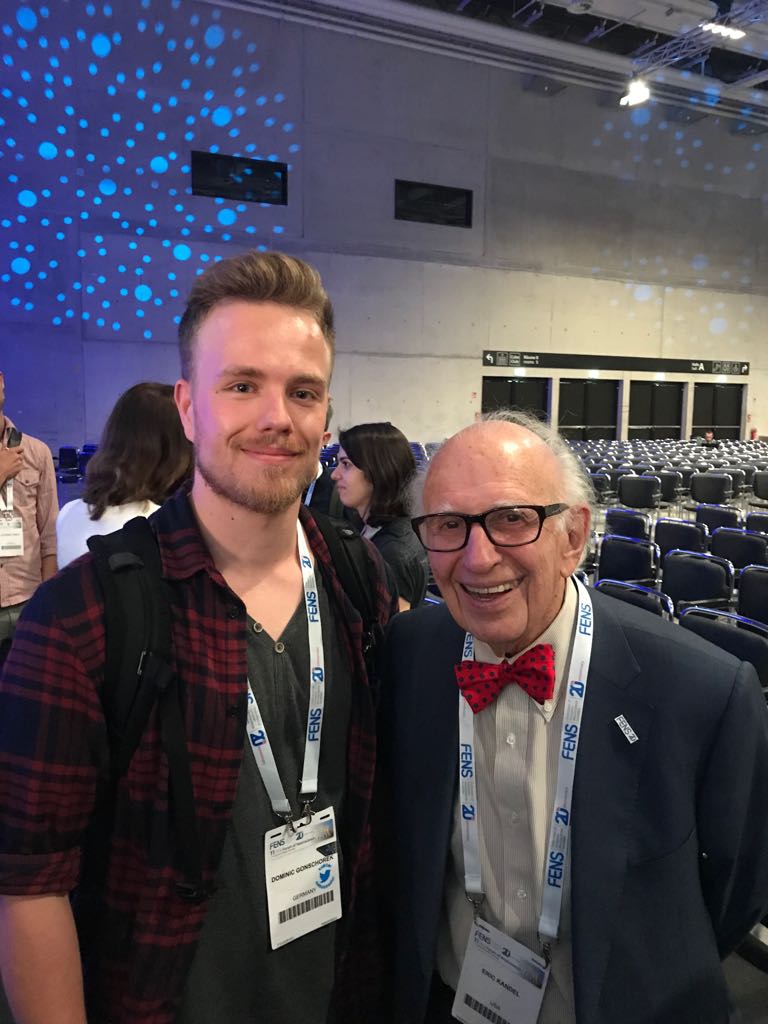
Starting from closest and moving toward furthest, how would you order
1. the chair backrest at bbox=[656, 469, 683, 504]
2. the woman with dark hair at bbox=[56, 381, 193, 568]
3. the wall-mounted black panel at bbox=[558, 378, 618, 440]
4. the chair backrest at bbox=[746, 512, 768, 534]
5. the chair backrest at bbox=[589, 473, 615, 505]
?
the woman with dark hair at bbox=[56, 381, 193, 568]
the chair backrest at bbox=[746, 512, 768, 534]
the chair backrest at bbox=[589, 473, 615, 505]
the chair backrest at bbox=[656, 469, 683, 504]
the wall-mounted black panel at bbox=[558, 378, 618, 440]

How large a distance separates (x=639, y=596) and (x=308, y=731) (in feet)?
9.30

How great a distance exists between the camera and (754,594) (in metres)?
4.46

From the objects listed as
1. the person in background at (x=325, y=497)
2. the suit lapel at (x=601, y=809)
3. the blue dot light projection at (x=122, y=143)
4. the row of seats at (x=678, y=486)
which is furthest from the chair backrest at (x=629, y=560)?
the blue dot light projection at (x=122, y=143)

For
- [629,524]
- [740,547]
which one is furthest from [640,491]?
[740,547]

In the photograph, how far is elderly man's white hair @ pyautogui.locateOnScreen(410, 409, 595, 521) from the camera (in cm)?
133

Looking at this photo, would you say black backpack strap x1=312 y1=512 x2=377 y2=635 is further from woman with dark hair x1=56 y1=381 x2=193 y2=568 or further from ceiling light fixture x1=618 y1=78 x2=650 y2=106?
ceiling light fixture x1=618 y1=78 x2=650 y2=106

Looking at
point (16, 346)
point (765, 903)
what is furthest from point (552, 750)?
point (16, 346)

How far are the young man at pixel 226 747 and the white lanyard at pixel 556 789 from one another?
0.65ft

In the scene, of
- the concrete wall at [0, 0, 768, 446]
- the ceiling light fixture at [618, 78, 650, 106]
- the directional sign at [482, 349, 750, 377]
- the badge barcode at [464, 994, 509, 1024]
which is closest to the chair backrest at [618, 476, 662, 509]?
the concrete wall at [0, 0, 768, 446]

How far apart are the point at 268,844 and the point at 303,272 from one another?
1.08 meters

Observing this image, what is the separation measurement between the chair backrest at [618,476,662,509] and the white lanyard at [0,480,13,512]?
872 centimetres

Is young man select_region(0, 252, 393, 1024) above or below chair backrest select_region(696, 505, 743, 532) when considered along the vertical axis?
above

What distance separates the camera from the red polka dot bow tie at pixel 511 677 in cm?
125

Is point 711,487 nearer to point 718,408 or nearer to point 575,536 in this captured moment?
point 575,536
